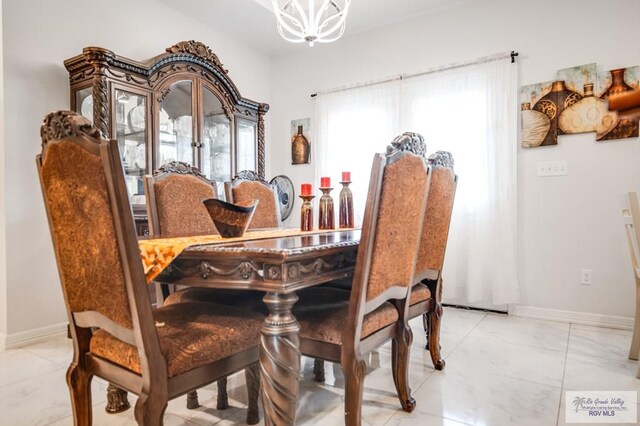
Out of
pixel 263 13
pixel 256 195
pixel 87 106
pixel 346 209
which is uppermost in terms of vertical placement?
pixel 263 13

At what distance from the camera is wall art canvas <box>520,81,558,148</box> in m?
2.98

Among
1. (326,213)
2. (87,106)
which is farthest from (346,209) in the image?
(87,106)

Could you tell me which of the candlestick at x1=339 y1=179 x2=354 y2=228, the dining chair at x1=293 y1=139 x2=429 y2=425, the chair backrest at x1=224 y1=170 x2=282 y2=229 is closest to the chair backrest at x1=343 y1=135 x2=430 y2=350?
the dining chair at x1=293 y1=139 x2=429 y2=425

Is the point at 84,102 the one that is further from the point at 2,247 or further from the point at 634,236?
the point at 634,236

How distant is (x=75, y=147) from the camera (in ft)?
3.17

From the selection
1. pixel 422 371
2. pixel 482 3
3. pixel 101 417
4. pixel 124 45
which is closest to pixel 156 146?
pixel 124 45

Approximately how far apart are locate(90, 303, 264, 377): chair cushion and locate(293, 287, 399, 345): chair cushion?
171 millimetres

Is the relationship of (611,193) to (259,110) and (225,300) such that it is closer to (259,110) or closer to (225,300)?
Answer: (225,300)

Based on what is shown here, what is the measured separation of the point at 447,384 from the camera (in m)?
1.88

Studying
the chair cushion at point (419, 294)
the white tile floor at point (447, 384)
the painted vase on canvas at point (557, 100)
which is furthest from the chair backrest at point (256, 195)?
the painted vase on canvas at point (557, 100)

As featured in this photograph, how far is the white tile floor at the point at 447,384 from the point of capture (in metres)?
1.59

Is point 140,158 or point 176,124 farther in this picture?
Answer: point 176,124

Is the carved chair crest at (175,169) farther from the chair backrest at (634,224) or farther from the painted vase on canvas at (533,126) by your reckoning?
the painted vase on canvas at (533,126)

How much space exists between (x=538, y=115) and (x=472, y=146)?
Answer: 0.53 metres
